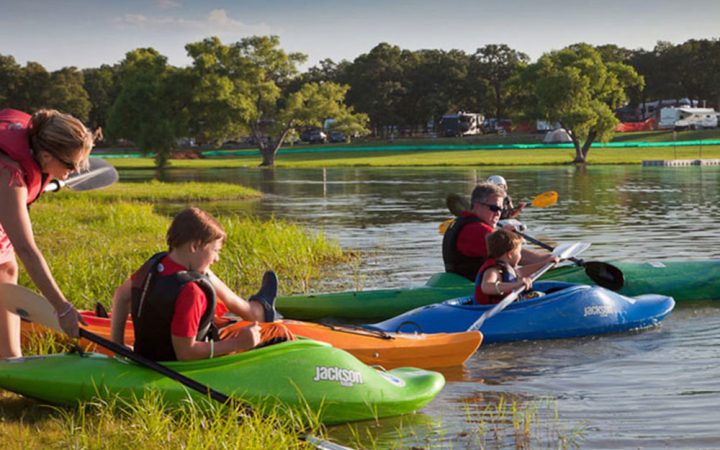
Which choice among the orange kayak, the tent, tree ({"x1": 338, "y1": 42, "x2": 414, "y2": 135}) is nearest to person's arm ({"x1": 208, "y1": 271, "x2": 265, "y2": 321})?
the orange kayak

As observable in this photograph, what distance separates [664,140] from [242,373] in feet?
200

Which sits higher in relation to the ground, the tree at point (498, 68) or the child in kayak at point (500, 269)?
the tree at point (498, 68)

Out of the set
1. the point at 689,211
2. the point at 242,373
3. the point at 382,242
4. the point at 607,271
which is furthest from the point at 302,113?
the point at 242,373

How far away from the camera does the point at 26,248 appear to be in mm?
5031

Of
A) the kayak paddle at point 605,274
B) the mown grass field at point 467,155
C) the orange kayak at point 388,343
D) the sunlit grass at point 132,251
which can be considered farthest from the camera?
the mown grass field at point 467,155

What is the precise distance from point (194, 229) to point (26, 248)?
0.84m

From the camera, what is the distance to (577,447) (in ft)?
17.8

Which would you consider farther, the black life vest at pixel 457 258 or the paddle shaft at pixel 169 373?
the black life vest at pixel 457 258

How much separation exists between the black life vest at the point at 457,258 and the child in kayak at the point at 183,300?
147 inches

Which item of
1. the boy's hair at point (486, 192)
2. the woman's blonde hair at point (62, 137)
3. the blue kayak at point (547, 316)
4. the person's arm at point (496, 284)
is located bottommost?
the blue kayak at point (547, 316)

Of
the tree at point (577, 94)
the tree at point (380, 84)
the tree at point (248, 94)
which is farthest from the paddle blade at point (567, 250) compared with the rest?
the tree at point (380, 84)

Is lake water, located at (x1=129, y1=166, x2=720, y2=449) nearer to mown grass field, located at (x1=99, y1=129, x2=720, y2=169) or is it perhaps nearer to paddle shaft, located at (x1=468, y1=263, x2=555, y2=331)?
paddle shaft, located at (x1=468, y1=263, x2=555, y2=331)

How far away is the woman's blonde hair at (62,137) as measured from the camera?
5023 mm

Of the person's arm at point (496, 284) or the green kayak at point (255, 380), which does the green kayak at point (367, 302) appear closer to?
the person's arm at point (496, 284)
